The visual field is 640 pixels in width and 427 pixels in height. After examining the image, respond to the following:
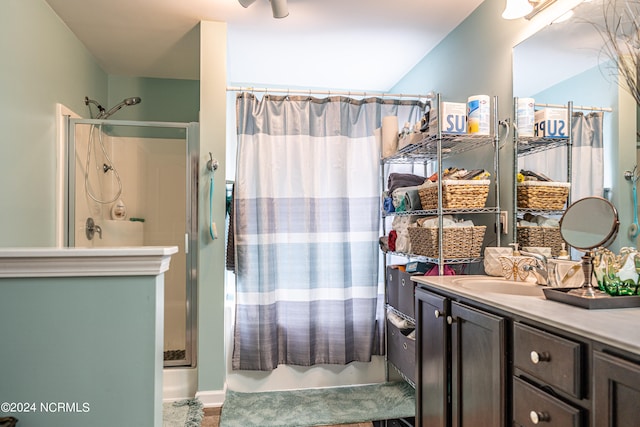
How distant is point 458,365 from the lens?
1.54m

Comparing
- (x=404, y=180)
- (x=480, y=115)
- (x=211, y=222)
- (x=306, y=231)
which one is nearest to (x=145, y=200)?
(x=211, y=222)

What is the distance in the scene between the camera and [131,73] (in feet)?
11.4

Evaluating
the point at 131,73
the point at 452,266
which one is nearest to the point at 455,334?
the point at 452,266

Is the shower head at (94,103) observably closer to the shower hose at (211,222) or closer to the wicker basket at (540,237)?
the shower hose at (211,222)

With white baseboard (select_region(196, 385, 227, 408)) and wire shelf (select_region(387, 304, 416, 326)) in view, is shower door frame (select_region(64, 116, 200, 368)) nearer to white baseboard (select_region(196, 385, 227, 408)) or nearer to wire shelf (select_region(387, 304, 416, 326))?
white baseboard (select_region(196, 385, 227, 408))

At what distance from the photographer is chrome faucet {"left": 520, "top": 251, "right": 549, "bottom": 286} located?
1.63 metres

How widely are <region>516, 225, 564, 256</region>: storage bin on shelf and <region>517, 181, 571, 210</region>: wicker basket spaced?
102 millimetres

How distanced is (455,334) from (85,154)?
2.63 m

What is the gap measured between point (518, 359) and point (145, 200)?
255 cm

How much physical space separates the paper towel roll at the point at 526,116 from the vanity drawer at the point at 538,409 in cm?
116

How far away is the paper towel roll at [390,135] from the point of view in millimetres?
2656

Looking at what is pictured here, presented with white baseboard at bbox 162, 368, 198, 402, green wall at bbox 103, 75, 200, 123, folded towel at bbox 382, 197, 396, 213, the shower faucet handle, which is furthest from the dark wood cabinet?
green wall at bbox 103, 75, 200, 123

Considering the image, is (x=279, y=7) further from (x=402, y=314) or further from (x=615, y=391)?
(x=615, y=391)

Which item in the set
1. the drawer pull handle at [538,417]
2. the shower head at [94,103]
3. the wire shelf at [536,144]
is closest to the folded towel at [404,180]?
the wire shelf at [536,144]
